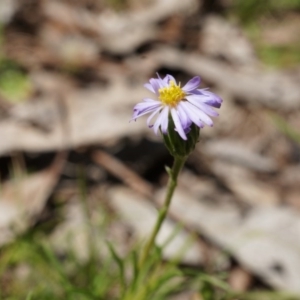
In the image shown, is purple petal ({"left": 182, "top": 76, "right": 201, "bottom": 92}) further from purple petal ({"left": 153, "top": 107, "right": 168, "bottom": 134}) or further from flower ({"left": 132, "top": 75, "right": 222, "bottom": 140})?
purple petal ({"left": 153, "top": 107, "right": 168, "bottom": 134})

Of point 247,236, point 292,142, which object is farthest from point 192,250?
point 292,142

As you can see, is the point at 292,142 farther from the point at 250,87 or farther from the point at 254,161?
the point at 250,87

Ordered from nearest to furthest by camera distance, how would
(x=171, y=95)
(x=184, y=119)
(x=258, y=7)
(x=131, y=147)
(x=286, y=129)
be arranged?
(x=184, y=119) < (x=171, y=95) < (x=131, y=147) < (x=286, y=129) < (x=258, y=7)

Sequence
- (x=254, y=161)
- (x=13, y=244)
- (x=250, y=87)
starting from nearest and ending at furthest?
(x=13, y=244) → (x=254, y=161) → (x=250, y=87)

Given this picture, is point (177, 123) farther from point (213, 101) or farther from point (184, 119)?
point (213, 101)

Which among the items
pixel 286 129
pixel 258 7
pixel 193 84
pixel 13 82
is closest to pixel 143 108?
pixel 193 84

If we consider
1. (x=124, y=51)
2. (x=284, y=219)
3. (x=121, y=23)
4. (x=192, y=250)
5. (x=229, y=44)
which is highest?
(x=229, y=44)
